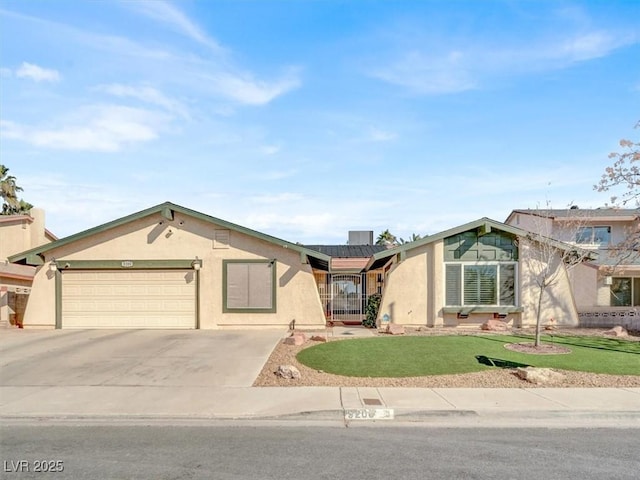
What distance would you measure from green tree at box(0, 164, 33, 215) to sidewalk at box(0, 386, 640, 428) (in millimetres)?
34412

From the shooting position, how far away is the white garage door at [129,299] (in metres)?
18.5

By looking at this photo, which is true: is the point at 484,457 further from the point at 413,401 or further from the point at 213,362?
the point at 213,362

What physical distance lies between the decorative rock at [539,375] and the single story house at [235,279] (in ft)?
27.1

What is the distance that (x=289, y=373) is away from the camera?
10.3 meters

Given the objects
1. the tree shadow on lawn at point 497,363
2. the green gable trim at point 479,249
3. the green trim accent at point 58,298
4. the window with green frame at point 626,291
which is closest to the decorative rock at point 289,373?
the tree shadow on lawn at point 497,363

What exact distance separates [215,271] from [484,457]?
1408 cm

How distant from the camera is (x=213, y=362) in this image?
12.1m

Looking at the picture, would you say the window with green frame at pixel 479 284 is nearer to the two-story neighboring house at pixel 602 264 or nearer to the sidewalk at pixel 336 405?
the two-story neighboring house at pixel 602 264

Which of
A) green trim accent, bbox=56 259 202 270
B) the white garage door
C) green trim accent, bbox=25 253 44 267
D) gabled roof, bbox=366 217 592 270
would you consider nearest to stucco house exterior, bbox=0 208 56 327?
green trim accent, bbox=25 253 44 267

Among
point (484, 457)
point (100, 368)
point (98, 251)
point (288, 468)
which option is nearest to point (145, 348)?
point (100, 368)

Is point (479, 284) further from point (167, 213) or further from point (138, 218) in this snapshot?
point (138, 218)

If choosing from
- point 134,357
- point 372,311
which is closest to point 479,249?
point 372,311

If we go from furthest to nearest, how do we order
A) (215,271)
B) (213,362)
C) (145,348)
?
(215,271)
(145,348)
(213,362)

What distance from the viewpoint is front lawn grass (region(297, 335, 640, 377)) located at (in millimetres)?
11016
